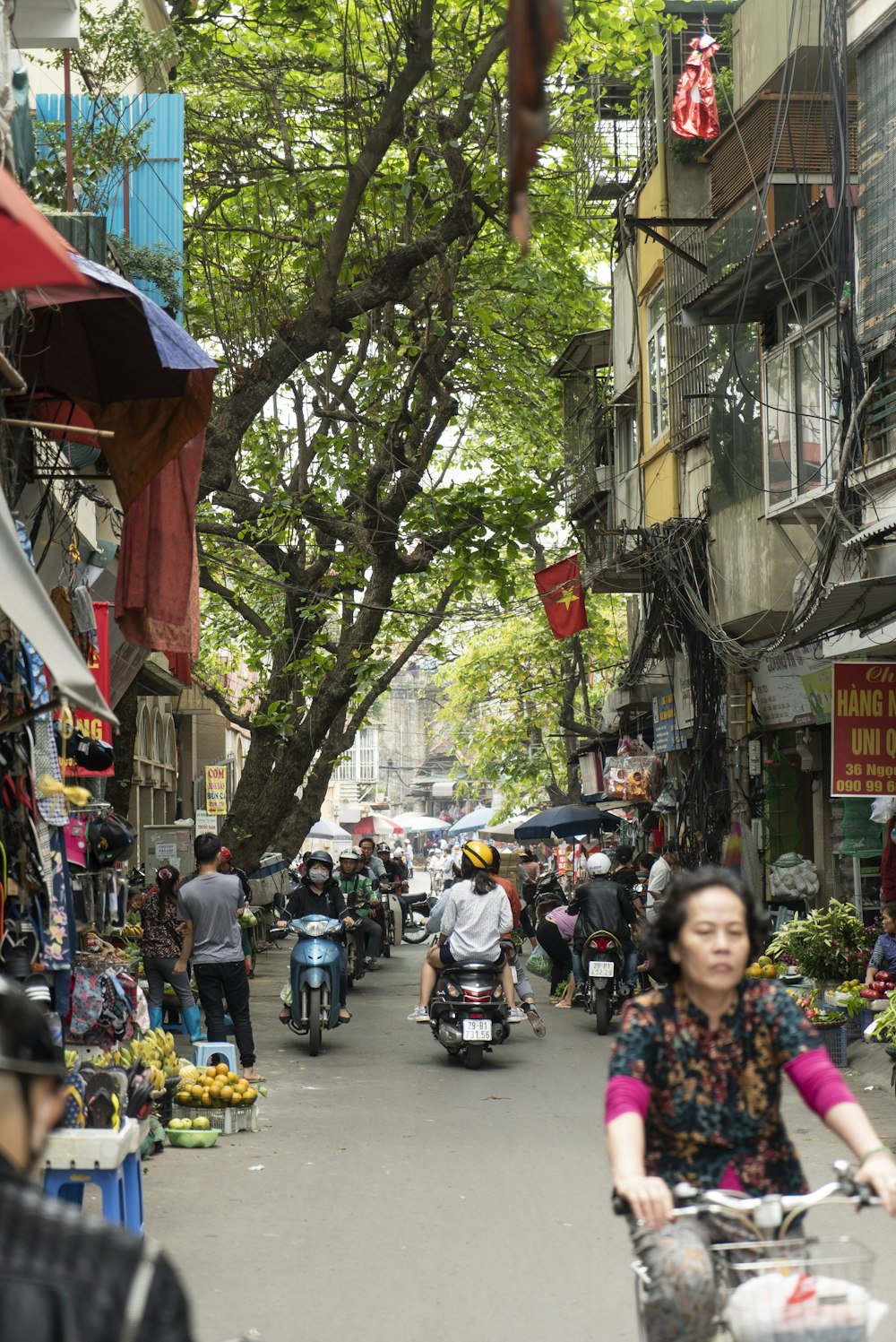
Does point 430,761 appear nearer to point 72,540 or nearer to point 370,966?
point 370,966

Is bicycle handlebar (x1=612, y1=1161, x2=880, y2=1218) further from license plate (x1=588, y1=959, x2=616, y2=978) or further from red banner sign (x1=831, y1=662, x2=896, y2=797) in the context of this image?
license plate (x1=588, y1=959, x2=616, y2=978)

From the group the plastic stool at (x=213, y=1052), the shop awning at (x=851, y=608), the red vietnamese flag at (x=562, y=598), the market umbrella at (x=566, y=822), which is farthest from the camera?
the market umbrella at (x=566, y=822)

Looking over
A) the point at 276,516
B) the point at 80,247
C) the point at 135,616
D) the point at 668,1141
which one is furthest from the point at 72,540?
the point at 276,516

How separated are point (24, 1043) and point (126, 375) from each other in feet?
20.1

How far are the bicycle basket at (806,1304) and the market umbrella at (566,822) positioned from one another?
2414 cm

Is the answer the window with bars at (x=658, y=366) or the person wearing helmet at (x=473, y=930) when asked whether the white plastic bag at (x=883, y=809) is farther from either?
the window with bars at (x=658, y=366)

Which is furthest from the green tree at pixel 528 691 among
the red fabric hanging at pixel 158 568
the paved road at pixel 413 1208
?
the red fabric hanging at pixel 158 568

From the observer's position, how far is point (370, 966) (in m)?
22.1

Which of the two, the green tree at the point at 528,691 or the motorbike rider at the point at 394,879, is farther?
the green tree at the point at 528,691

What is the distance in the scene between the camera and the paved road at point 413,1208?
18.8ft

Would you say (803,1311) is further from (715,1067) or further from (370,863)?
(370,863)

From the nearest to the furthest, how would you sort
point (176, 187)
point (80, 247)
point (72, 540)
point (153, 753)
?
point (80, 247)
point (72, 540)
point (176, 187)
point (153, 753)

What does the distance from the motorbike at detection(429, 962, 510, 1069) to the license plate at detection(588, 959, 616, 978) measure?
7.00ft

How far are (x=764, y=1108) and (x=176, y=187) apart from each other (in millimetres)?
10386
